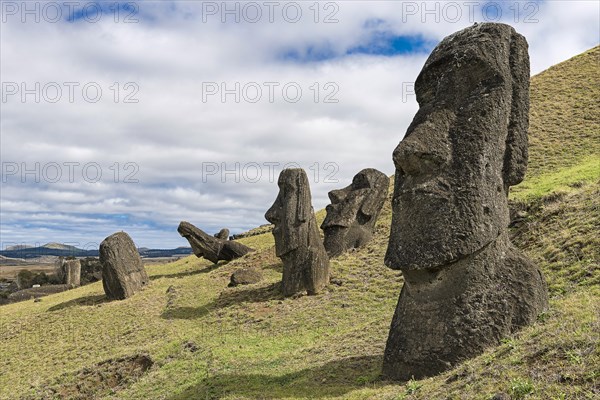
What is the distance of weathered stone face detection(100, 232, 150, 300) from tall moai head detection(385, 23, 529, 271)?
17.9m

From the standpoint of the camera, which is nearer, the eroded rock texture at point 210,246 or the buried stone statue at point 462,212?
the buried stone statue at point 462,212

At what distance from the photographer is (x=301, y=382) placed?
8.83 meters

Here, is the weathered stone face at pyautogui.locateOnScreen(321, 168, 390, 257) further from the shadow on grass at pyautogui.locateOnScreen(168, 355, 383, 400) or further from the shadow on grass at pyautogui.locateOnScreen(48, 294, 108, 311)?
the shadow on grass at pyautogui.locateOnScreen(168, 355, 383, 400)

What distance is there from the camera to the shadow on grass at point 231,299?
18.8 m

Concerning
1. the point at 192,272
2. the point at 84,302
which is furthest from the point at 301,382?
the point at 192,272

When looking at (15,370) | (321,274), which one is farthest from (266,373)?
(15,370)

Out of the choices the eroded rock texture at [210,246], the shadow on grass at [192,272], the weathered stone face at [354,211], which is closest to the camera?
the weathered stone face at [354,211]

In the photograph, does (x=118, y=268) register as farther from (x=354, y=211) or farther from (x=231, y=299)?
(x=354, y=211)

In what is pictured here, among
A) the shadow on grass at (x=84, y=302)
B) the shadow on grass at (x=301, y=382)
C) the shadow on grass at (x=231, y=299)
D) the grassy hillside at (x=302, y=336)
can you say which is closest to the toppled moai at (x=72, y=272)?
the grassy hillside at (x=302, y=336)

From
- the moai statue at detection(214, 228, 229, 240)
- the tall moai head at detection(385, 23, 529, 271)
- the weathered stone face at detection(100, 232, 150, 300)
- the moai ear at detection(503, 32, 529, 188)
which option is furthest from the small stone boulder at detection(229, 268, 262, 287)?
the moai ear at detection(503, 32, 529, 188)

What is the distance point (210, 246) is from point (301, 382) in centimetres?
2221

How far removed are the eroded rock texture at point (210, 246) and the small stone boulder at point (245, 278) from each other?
7781mm

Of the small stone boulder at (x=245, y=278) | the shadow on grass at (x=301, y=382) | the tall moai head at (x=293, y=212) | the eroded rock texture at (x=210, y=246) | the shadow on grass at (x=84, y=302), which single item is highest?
the tall moai head at (x=293, y=212)

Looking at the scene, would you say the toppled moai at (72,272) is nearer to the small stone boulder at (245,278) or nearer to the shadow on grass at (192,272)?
the shadow on grass at (192,272)
